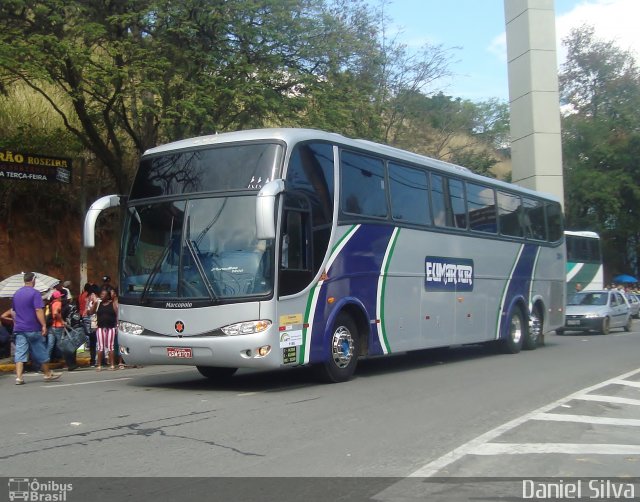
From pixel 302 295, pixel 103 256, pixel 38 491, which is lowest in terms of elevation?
pixel 38 491

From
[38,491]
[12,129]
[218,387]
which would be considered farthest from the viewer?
[12,129]

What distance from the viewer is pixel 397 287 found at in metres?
13.6

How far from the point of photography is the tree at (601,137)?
154 ft

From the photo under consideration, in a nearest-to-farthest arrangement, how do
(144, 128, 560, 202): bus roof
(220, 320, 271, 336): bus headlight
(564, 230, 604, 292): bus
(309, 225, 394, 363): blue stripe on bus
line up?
(220, 320, 271, 336): bus headlight → (144, 128, 560, 202): bus roof → (309, 225, 394, 363): blue stripe on bus → (564, 230, 604, 292): bus

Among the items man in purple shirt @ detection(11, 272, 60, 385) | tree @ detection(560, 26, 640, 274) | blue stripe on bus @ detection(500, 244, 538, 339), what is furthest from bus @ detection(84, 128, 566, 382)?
tree @ detection(560, 26, 640, 274)

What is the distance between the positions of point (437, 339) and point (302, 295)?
4785 millimetres

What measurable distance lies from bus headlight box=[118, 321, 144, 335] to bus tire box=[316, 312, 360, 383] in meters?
2.83

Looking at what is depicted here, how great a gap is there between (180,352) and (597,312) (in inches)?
818

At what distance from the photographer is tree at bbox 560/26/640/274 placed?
4700 centimetres

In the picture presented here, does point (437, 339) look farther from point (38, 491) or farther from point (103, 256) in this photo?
point (103, 256)

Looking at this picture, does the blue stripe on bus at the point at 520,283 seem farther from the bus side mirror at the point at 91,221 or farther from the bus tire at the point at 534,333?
the bus side mirror at the point at 91,221

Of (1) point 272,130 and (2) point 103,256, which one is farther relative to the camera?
(2) point 103,256

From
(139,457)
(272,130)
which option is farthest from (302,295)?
(139,457)

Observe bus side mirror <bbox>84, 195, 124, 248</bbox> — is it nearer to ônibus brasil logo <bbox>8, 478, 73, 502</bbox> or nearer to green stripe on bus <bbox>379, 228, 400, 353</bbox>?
green stripe on bus <bbox>379, 228, 400, 353</bbox>
